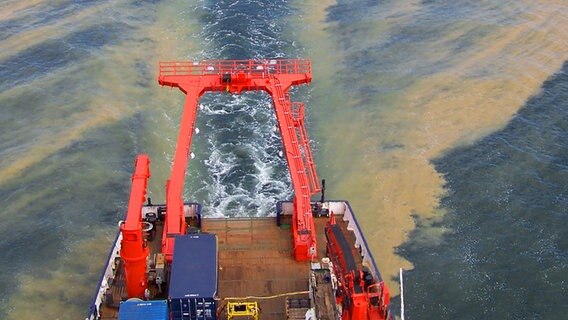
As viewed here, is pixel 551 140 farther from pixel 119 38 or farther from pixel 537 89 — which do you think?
pixel 119 38

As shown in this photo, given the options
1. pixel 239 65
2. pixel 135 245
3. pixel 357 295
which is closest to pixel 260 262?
pixel 135 245

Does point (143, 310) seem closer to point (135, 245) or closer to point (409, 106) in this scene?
point (135, 245)

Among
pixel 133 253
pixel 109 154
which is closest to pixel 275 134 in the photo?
pixel 109 154

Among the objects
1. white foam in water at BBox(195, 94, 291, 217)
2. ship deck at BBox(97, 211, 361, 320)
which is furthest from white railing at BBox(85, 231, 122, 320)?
white foam in water at BBox(195, 94, 291, 217)

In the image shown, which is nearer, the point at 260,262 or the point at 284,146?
the point at 260,262

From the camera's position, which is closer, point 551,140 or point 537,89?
point 551,140

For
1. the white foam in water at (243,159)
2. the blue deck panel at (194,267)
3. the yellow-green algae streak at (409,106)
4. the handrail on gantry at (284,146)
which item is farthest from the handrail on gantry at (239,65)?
the blue deck panel at (194,267)

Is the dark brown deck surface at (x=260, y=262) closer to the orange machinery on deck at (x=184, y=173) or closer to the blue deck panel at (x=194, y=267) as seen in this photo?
the orange machinery on deck at (x=184, y=173)

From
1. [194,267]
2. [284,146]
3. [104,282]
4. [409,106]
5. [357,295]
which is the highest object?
[284,146]
